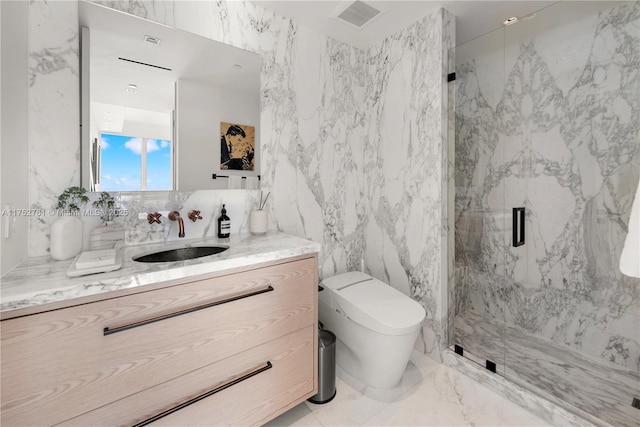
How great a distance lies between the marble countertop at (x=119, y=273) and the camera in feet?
2.61

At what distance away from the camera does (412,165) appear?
2.03 m

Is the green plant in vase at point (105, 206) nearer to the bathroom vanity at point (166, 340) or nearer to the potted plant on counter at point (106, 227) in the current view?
the potted plant on counter at point (106, 227)

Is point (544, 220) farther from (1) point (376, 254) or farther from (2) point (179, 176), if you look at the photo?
(2) point (179, 176)

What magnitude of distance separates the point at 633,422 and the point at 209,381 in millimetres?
1984

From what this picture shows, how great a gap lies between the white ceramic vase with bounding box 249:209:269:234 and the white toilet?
1.85 ft

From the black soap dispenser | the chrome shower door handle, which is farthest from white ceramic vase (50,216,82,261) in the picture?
the chrome shower door handle

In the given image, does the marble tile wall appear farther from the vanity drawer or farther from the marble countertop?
the vanity drawer

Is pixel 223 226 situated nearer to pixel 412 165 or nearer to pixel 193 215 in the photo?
pixel 193 215

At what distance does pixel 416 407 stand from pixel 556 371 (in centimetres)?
95

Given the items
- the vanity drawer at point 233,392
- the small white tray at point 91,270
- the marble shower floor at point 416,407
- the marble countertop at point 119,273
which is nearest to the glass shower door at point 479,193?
the marble shower floor at point 416,407

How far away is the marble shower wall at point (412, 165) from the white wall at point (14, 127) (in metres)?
2.02

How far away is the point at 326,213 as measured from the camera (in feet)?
7.12

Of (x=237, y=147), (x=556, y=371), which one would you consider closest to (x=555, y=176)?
(x=556, y=371)

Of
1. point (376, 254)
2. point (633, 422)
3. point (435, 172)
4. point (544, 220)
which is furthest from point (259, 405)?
point (544, 220)
